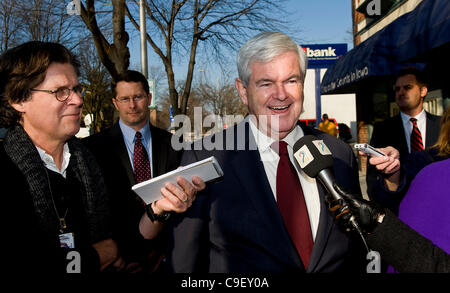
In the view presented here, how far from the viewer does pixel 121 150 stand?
378cm

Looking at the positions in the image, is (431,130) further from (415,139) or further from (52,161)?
(52,161)

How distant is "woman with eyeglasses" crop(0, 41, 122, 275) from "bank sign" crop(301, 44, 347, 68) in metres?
14.9

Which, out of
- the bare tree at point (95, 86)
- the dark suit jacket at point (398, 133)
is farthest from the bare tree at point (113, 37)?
the bare tree at point (95, 86)

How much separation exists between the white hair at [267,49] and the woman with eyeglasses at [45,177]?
107cm

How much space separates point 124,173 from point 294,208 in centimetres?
216

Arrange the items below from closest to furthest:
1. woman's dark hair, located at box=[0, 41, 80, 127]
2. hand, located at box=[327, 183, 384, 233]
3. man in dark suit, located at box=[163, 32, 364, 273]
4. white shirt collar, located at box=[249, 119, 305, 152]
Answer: hand, located at box=[327, 183, 384, 233], man in dark suit, located at box=[163, 32, 364, 273], woman's dark hair, located at box=[0, 41, 80, 127], white shirt collar, located at box=[249, 119, 305, 152]

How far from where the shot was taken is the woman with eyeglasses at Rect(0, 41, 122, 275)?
1845 mm

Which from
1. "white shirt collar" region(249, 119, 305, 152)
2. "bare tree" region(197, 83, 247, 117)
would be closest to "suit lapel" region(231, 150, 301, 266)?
"white shirt collar" region(249, 119, 305, 152)

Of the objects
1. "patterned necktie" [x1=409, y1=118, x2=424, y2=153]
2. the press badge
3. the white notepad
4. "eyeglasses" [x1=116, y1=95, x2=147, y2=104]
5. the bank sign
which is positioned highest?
the bank sign

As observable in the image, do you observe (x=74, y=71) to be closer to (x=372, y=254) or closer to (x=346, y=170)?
(x=346, y=170)

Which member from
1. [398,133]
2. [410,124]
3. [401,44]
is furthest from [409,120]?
[401,44]

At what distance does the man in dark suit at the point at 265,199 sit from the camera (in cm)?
182

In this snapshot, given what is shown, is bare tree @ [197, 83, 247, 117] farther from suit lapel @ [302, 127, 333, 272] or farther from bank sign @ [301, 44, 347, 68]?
suit lapel @ [302, 127, 333, 272]
